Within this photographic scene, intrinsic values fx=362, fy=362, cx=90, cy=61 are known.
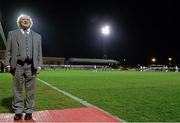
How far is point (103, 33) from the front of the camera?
5394cm

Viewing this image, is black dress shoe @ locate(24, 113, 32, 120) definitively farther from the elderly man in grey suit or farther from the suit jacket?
the suit jacket

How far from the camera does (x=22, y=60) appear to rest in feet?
21.4

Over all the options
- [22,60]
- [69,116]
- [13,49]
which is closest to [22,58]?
[22,60]

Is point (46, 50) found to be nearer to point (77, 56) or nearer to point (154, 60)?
point (77, 56)

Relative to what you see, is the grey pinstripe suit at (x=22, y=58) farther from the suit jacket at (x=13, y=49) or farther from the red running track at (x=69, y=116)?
the red running track at (x=69, y=116)

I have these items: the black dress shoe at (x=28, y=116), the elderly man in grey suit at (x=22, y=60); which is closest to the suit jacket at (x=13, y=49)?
the elderly man in grey suit at (x=22, y=60)

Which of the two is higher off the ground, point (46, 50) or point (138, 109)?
point (46, 50)

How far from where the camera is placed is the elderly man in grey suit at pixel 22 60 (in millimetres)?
6484

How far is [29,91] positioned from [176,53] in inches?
3103

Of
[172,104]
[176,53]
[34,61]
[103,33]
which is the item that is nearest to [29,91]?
[34,61]

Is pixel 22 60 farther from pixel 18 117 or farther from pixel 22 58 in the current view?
pixel 18 117

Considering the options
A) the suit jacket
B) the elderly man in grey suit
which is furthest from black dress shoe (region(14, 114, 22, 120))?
the suit jacket

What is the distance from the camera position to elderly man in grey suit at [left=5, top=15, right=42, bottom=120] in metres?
6.48

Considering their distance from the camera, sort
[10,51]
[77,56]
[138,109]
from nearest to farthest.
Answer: [10,51]
[138,109]
[77,56]
